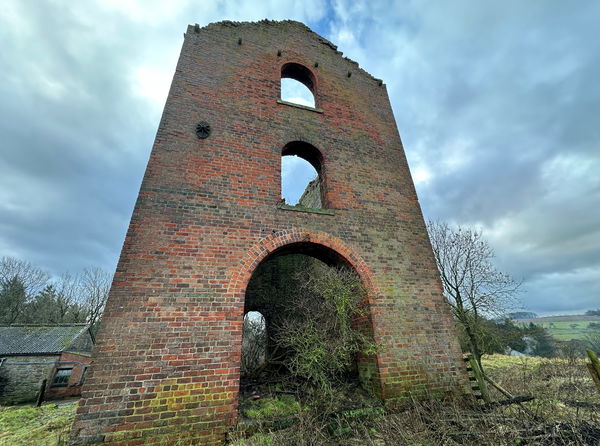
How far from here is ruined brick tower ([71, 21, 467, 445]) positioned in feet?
12.7

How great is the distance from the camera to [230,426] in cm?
391

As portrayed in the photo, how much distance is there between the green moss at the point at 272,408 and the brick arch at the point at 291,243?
6.38ft

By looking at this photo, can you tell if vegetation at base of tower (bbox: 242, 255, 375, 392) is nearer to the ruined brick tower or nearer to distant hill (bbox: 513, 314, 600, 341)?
the ruined brick tower

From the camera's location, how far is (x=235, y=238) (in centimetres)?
512

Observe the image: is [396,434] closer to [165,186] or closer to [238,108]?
[165,186]

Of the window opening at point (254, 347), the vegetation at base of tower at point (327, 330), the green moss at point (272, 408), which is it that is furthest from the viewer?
the window opening at point (254, 347)

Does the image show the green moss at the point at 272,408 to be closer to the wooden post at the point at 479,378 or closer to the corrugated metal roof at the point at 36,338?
the wooden post at the point at 479,378

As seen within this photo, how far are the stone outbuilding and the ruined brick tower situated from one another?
2137 cm

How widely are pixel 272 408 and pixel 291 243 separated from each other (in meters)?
3.00

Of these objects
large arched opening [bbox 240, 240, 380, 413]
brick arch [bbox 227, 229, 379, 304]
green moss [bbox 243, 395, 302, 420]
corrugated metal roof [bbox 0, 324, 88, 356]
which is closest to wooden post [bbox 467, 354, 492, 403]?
large arched opening [bbox 240, 240, 380, 413]

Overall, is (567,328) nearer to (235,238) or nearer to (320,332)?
(320,332)

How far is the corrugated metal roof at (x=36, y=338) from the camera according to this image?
1788cm

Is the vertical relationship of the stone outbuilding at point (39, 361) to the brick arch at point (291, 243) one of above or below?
Answer: below

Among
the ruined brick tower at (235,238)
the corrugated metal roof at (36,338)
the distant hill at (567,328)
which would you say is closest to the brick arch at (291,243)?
the ruined brick tower at (235,238)
